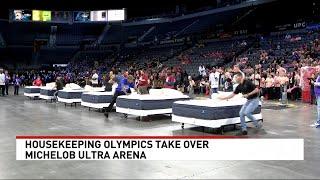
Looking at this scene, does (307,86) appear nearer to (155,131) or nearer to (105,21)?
(155,131)

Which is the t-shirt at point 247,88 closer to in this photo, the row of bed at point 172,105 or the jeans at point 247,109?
the jeans at point 247,109

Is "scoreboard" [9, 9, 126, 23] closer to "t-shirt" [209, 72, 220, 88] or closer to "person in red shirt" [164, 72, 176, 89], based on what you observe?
"person in red shirt" [164, 72, 176, 89]

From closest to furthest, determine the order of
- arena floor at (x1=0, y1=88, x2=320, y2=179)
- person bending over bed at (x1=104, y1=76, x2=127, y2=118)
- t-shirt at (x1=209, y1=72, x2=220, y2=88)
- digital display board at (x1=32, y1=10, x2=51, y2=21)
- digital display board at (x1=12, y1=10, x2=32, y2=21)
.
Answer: arena floor at (x1=0, y1=88, x2=320, y2=179), person bending over bed at (x1=104, y1=76, x2=127, y2=118), t-shirt at (x1=209, y1=72, x2=220, y2=88), digital display board at (x1=12, y1=10, x2=32, y2=21), digital display board at (x1=32, y1=10, x2=51, y2=21)

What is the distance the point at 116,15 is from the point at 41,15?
8429 millimetres

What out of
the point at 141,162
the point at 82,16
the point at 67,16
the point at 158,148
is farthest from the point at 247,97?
the point at 67,16

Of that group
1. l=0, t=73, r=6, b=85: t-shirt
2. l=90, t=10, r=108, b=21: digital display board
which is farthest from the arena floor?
l=90, t=10, r=108, b=21: digital display board

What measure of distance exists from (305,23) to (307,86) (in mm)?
11108

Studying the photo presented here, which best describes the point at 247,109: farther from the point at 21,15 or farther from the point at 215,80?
the point at 21,15

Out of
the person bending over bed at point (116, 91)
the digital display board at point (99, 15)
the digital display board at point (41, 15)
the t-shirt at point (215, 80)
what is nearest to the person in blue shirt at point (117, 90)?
the person bending over bed at point (116, 91)

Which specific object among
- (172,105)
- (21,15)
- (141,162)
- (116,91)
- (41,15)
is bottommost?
Answer: (141,162)

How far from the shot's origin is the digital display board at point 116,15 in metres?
43.2

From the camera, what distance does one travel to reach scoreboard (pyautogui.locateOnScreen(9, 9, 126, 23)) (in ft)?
139

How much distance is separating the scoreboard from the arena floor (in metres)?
32.7

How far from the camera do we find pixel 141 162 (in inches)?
242
